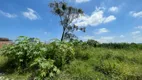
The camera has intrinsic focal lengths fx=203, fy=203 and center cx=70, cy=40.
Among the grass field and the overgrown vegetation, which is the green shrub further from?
the grass field

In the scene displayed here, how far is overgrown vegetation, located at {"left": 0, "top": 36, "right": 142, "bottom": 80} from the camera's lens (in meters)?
5.87

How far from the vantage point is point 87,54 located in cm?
808

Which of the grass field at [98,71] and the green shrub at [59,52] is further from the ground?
the green shrub at [59,52]

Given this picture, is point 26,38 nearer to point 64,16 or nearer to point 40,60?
point 40,60

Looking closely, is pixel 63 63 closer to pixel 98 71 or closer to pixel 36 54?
pixel 36 54

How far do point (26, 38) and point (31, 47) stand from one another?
74 centimetres

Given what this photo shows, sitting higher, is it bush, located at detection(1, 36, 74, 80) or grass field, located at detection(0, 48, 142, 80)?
bush, located at detection(1, 36, 74, 80)

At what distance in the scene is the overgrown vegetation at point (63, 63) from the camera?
587 centimetres

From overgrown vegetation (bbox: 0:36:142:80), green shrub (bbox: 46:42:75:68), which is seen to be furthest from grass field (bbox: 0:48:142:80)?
green shrub (bbox: 46:42:75:68)

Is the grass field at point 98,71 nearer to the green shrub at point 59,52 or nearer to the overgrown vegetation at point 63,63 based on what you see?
the overgrown vegetation at point 63,63

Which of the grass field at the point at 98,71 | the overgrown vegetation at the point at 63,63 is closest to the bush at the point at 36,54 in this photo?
the overgrown vegetation at the point at 63,63

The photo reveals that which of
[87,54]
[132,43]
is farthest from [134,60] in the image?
[132,43]

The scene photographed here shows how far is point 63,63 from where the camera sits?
6.84 m

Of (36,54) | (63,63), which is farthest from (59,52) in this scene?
(36,54)
